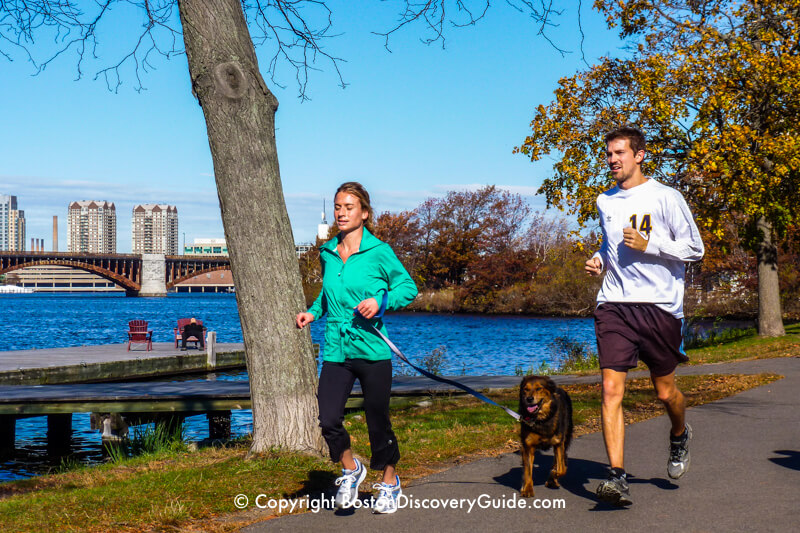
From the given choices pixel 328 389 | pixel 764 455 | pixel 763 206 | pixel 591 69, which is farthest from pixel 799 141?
pixel 328 389

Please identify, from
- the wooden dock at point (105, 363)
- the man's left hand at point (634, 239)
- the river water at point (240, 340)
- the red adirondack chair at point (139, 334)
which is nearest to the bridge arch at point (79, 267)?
the river water at point (240, 340)

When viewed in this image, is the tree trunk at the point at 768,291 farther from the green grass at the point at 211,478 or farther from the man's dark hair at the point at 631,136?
the man's dark hair at the point at 631,136

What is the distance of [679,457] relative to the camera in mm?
5664

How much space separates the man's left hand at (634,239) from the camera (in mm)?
5078

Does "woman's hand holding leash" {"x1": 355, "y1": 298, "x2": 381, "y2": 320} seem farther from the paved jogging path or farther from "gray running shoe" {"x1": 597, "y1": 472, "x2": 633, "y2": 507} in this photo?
"gray running shoe" {"x1": 597, "y1": 472, "x2": 633, "y2": 507}

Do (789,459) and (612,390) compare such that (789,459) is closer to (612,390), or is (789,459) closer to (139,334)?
(612,390)

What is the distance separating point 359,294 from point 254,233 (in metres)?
1.96

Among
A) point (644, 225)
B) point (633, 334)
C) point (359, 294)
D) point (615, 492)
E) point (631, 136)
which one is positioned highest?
point (631, 136)

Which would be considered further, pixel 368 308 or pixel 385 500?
pixel 385 500

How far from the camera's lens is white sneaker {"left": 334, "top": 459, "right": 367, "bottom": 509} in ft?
16.4

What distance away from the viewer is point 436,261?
87688mm

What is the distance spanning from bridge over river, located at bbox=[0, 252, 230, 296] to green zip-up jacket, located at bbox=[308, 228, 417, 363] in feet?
378

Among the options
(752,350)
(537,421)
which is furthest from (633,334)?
(752,350)

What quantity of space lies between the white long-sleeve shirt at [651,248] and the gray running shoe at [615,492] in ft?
3.77
